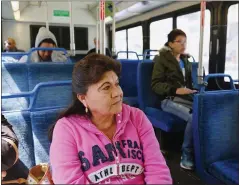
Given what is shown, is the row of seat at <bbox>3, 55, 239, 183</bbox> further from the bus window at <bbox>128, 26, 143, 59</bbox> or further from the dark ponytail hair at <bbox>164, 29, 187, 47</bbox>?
the bus window at <bbox>128, 26, 143, 59</bbox>

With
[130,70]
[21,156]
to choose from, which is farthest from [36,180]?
[130,70]

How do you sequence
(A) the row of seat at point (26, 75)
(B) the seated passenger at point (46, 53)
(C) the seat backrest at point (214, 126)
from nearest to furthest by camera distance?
(C) the seat backrest at point (214, 126), (A) the row of seat at point (26, 75), (B) the seated passenger at point (46, 53)

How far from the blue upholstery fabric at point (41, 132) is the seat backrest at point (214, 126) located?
1.04 m

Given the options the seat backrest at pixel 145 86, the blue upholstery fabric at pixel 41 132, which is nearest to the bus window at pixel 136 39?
the seat backrest at pixel 145 86

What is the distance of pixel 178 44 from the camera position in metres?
2.76

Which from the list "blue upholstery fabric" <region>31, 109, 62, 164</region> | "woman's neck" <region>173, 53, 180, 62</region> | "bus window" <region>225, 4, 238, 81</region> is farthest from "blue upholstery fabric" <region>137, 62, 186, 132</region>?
"blue upholstery fabric" <region>31, 109, 62, 164</region>

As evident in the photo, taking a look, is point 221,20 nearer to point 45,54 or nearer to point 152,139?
point 45,54

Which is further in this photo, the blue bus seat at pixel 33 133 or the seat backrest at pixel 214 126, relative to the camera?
the seat backrest at pixel 214 126

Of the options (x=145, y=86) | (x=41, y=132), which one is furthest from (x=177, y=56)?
(x=41, y=132)

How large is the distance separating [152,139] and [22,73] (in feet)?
6.36

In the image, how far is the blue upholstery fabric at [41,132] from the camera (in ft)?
4.51

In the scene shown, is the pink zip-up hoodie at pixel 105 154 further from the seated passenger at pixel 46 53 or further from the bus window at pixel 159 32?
the bus window at pixel 159 32

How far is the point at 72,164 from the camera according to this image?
3.23 ft

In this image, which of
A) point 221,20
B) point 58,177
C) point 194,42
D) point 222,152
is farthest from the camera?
point 194,42
